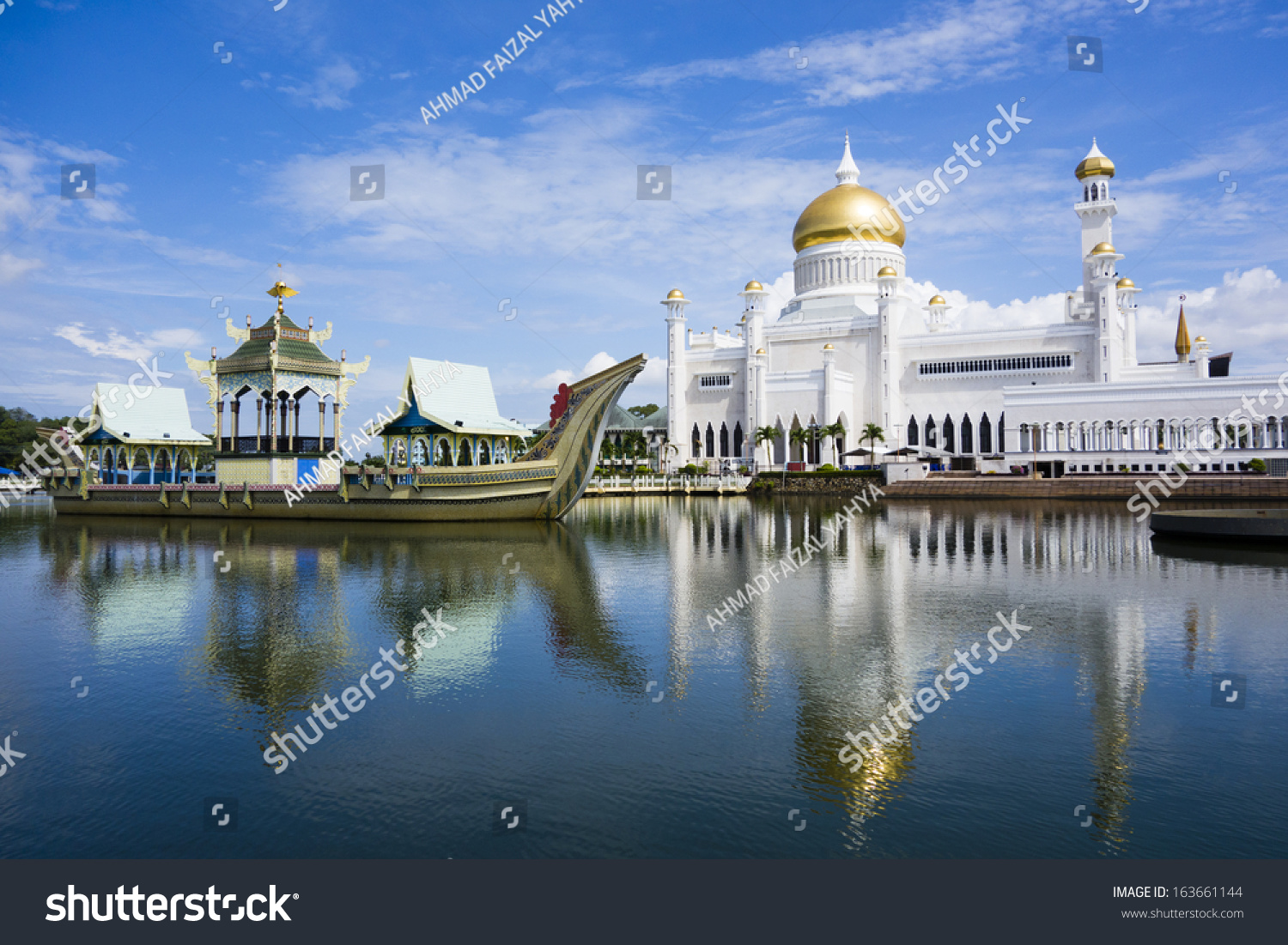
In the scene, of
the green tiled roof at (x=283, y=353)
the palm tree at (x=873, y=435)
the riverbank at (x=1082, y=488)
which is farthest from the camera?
the palm tree at (x=873, y=435)

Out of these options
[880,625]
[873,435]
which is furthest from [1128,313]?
[880,625]

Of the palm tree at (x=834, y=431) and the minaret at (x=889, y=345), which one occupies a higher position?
the minaret at (x=889, y=345)

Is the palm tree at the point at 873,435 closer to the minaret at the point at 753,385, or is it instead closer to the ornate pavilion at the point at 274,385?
the minaret at the point at 753,385

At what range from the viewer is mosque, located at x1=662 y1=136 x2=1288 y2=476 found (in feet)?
167

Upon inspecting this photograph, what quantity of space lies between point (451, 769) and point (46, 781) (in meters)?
→ 3.19

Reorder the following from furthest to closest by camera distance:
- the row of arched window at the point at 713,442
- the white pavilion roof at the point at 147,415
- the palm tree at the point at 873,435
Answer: the row of arched window at the point at 713,442 < the palm tree at the point at 873,435 < the white pavilion roof at the point at 147,415

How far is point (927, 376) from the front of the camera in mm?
63500

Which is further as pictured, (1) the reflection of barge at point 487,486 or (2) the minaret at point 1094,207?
(2) the minaret at point 1094,207

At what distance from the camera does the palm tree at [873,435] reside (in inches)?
2347

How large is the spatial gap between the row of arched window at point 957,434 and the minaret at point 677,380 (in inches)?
739

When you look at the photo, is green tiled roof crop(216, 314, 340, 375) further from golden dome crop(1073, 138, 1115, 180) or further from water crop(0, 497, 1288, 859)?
golden dome crop(1073, 138, 1115, 180)

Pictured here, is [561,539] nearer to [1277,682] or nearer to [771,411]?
[1277,682]

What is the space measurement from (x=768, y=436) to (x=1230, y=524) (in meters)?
42.8

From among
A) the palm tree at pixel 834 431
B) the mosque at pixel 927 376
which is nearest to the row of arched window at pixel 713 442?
the mosque at pixel 927 376
